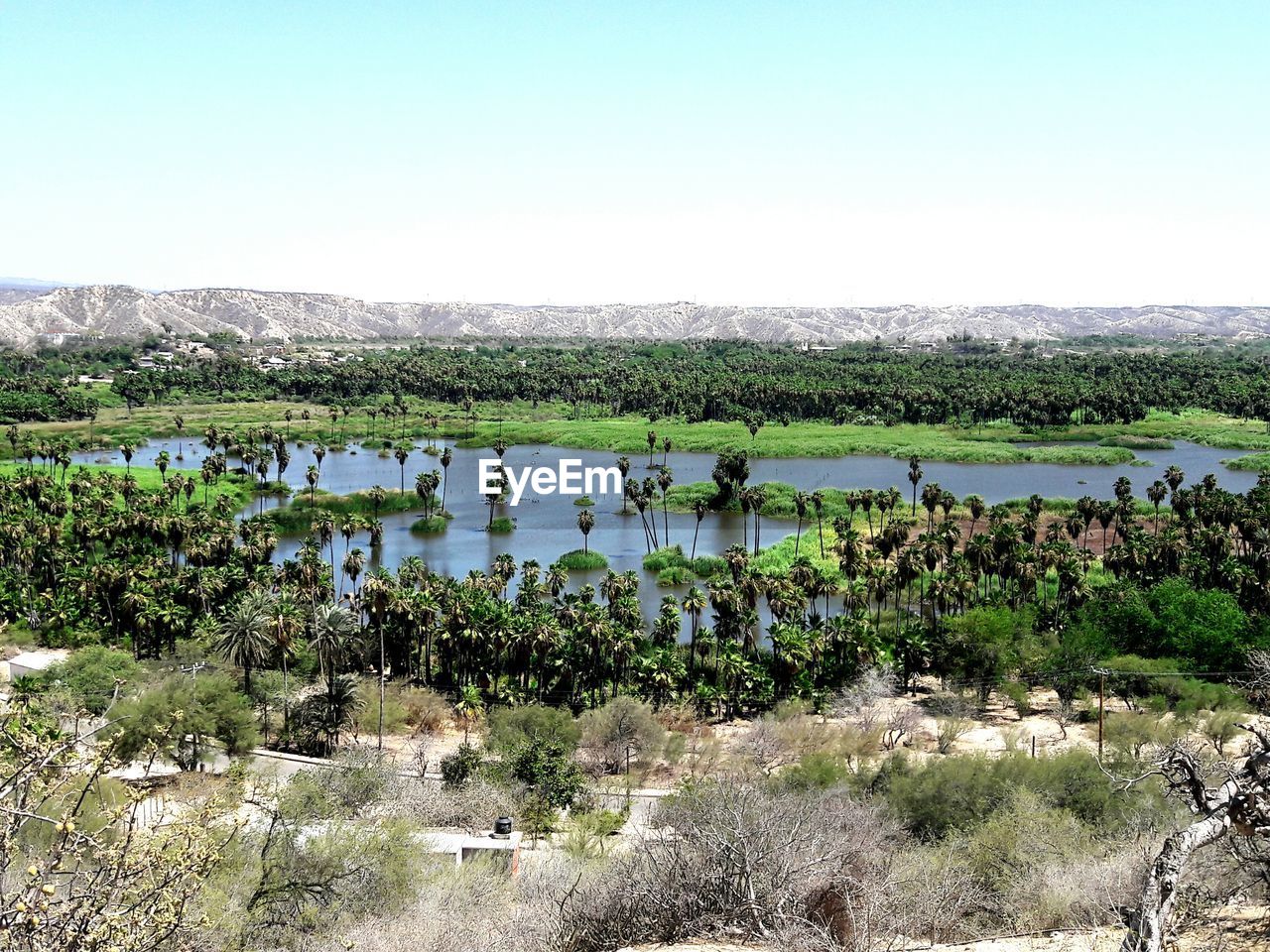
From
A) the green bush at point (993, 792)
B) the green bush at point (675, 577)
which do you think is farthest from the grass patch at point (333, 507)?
the green bush at point (993, 792)

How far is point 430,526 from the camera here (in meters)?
81.6

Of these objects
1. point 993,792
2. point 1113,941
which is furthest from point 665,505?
point 1113,941

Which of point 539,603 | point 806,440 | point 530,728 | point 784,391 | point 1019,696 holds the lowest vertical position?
point 1019,696

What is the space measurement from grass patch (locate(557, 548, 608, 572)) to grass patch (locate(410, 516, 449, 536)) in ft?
48.1

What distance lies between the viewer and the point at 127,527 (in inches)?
2517

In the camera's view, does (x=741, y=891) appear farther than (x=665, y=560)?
No

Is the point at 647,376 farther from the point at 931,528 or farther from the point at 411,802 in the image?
the point at 411,802

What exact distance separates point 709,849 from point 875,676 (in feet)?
94.7

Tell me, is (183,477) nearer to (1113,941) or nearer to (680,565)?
(680,565)

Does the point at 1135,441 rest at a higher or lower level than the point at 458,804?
higher
